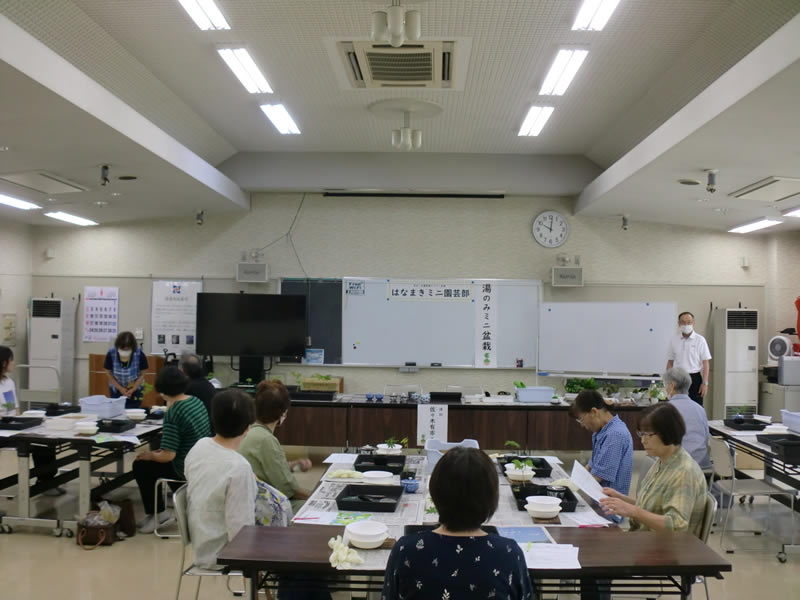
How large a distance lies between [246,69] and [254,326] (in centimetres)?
345

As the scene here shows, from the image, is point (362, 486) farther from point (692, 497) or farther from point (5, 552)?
point (5, 552)

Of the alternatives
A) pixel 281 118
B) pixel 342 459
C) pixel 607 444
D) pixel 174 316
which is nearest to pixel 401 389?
pixel 174 316

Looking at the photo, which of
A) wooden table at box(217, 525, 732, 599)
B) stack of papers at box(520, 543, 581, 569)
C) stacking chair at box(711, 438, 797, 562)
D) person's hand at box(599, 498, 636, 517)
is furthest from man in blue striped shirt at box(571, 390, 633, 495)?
stacking chair at box(711, 438, 797, 562)

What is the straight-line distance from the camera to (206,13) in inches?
174

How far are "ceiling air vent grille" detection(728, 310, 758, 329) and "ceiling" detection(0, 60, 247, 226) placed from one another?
6.41m

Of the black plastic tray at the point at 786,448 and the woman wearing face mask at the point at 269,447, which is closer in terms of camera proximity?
the woman wearing face mask at the point at 269,447

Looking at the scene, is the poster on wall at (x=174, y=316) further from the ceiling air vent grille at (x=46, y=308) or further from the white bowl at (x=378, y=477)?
the white bowl at (x=378, y=477)

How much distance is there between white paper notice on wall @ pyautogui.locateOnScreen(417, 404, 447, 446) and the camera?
6637mm

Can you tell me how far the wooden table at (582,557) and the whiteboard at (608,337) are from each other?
5.64 meters

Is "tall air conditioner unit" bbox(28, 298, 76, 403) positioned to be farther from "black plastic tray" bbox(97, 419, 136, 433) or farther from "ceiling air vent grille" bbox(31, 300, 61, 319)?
Result: "black plastic tray" bbox(97, 419, 136, 433)

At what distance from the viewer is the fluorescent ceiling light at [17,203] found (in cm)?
680

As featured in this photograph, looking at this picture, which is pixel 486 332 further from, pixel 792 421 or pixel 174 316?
pixel 174 316

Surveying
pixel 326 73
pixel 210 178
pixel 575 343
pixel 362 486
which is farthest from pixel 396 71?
→ pixel 575 343

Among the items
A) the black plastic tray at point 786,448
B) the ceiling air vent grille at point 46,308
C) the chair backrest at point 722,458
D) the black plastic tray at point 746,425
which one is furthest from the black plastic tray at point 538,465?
the ceiling air vent grille at point 46,308
